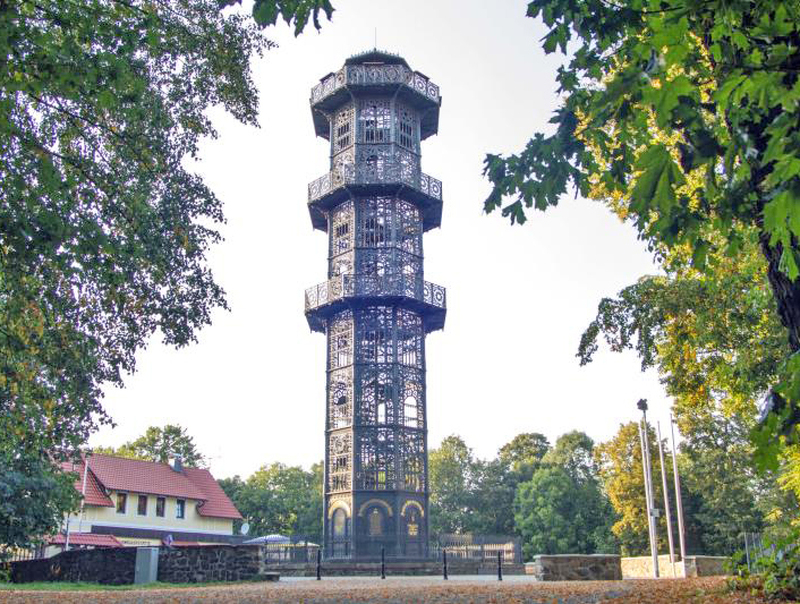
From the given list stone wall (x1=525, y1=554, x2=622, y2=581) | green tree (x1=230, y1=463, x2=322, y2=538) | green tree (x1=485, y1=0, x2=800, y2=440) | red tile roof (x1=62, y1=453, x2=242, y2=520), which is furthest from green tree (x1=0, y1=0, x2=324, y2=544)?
green tree (x1=230, y1=463, x2=322, y2=538)

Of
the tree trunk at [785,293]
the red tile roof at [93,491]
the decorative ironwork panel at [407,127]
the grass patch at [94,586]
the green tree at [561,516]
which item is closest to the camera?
the tree trunk at [785,293]

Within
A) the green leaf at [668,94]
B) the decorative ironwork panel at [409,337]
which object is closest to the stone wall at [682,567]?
the decorative ironwork panel at [409,337]

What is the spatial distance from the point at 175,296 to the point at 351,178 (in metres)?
20.6

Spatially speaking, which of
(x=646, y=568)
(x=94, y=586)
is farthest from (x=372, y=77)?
(x=94, y=586)

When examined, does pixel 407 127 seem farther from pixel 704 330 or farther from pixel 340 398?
pixel 704 330

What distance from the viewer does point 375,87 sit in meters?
31.7

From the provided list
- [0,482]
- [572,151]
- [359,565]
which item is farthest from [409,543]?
[572,151]

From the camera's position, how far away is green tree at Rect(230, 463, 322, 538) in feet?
186

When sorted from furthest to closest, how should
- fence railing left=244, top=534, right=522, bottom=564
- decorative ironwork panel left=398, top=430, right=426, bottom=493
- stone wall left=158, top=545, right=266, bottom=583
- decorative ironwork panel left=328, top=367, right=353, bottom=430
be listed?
decorative ironwork panel left=328, top=367, right=353, bottom=430
decorative ironwork panel left=398, top=430, right=426, bottom=493
fence railing left=244, top=534, right=522, bottom=564
stone wall left=158, top=545, right=266, bottom=583

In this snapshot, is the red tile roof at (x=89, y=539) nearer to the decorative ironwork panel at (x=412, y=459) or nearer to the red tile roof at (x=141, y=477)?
the red tile roof at (x=141, y=477)

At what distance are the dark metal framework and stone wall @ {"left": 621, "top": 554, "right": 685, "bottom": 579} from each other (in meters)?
7.75

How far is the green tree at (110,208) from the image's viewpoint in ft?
25.4

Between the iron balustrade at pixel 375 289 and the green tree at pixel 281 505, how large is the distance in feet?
98.8

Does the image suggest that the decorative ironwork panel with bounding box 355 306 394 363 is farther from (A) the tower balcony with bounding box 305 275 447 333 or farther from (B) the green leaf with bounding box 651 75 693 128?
(B) the green leaf with bounding box 651 75 693 128
